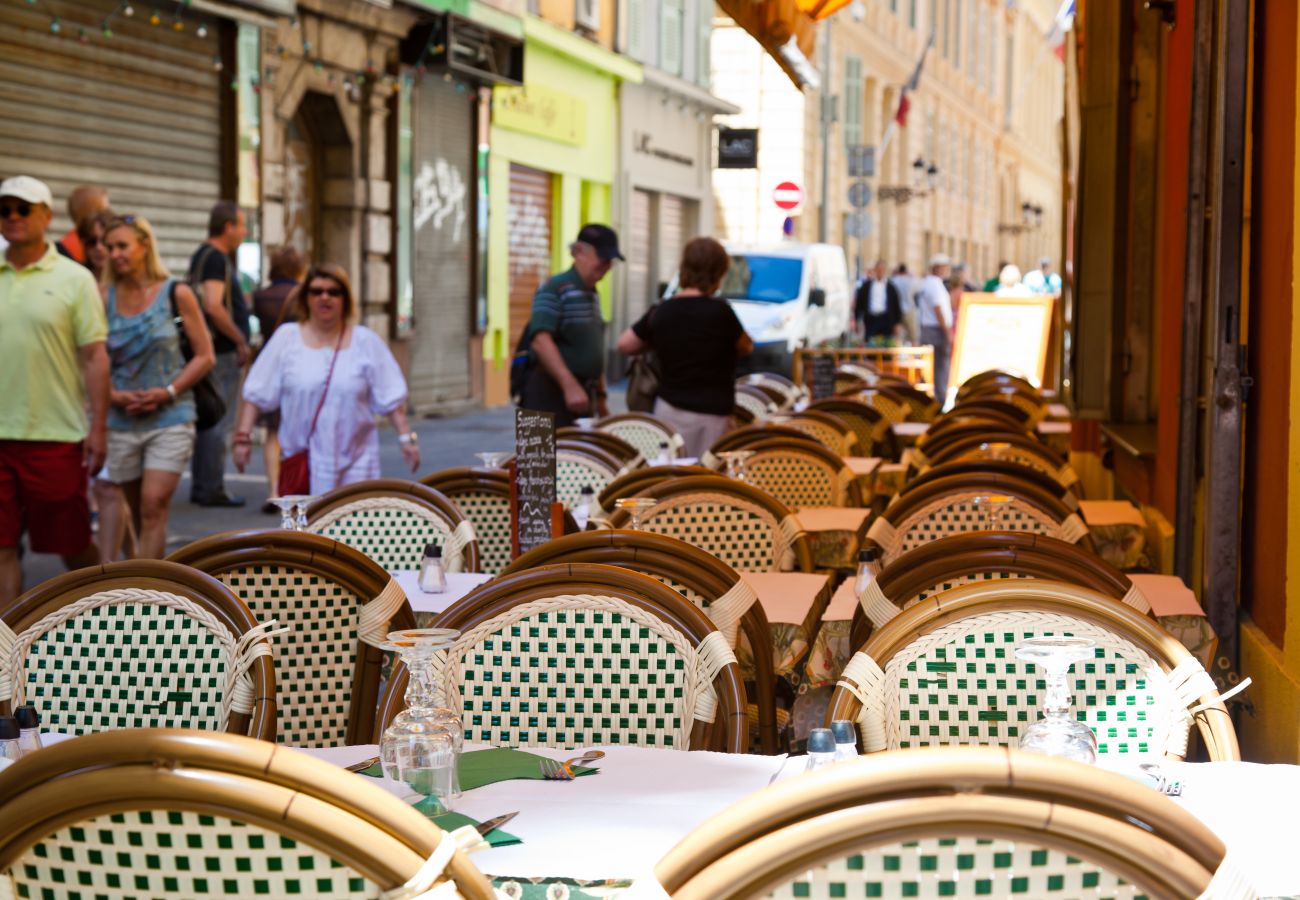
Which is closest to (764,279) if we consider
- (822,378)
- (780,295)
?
(780,295)

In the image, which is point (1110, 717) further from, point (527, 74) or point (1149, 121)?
point (527, 74)

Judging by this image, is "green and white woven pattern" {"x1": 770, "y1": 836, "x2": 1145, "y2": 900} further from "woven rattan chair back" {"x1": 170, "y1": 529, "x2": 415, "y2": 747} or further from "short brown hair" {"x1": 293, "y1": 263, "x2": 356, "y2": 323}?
"short brown hair" {"x1": 293, "y1": 263, "x2": 356, "y2": 323}

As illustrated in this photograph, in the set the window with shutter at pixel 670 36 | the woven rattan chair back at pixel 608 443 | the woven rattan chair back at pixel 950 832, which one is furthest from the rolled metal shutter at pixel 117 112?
the window with shutter at pixel 670 36

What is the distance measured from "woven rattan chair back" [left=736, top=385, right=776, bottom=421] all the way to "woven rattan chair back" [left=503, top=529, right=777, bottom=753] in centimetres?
710

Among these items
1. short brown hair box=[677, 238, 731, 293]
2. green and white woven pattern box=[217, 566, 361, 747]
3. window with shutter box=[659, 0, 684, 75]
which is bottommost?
green and white woven pattern box=[217, 566, 361, 747]

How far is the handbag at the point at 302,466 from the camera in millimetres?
7000

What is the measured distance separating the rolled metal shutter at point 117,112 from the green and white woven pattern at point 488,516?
302 inches

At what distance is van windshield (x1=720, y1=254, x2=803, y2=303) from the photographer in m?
22.0

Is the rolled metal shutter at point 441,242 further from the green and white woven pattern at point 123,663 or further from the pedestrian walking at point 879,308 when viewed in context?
the green and white woven pattern at point 123,663

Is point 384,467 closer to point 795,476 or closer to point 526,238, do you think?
point 795,476

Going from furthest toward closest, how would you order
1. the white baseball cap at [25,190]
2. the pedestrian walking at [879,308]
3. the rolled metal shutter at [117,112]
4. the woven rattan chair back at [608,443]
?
1. the pedestrian walking at [879,308]
2. the rolled metal shutter at [117,112]
3. the woven rattan chair back at [608,443]
4. the white baseball cap at [25,190]

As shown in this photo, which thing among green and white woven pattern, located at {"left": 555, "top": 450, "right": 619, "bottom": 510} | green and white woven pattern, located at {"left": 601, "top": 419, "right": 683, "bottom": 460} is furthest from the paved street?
green and white woven pattern, located at {"left": 555, "top": 450, "right": 619, "bottom": 510}

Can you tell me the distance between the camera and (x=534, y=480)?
15.7ft

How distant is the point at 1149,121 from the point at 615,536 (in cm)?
607
